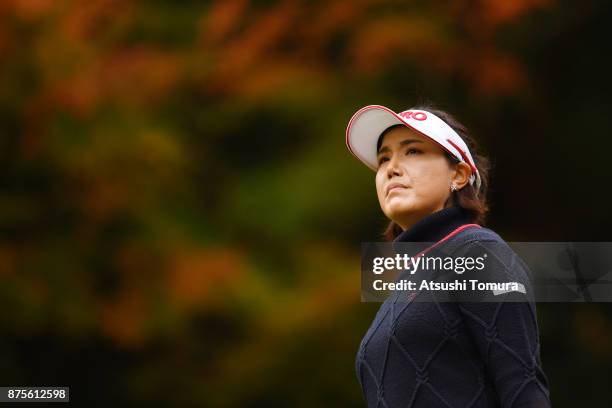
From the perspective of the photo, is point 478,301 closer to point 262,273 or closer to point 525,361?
point 525,361

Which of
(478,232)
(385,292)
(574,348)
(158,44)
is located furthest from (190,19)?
(478,232)

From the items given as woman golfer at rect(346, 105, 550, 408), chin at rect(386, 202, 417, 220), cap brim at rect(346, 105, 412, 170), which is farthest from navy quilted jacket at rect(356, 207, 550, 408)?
cap brim at rect(346, 105, 412, 170)

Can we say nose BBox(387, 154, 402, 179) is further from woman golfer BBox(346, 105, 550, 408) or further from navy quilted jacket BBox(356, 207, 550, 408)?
navy quilted jacket BBox(356, 207, 550, 408)

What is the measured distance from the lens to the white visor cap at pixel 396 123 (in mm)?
1982

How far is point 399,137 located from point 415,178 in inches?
5.0

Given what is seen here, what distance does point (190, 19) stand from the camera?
5.23m

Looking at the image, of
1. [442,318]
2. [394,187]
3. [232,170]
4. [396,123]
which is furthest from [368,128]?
[232,170]

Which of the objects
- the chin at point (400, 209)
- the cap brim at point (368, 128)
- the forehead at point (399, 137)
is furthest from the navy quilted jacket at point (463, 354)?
the cap brim at point (368, 128)

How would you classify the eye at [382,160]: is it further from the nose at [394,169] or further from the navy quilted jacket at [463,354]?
the navy quilted jacket at [463,354]

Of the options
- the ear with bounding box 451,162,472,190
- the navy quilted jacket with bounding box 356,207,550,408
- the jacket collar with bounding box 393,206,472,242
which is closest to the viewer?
the navy quilted jacket with bounding box 356,207,550,408

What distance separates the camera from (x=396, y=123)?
2062 millimetres

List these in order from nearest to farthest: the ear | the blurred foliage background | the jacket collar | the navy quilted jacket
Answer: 1. the navy quilted jacket
2. the jacket collar
3. the ear
4. the blurred foliage background

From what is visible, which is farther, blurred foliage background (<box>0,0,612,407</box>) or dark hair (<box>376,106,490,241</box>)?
blurred foliage background (<box>0,0,612,407</box>)

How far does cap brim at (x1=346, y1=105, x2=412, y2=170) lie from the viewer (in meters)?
A: 2.05
